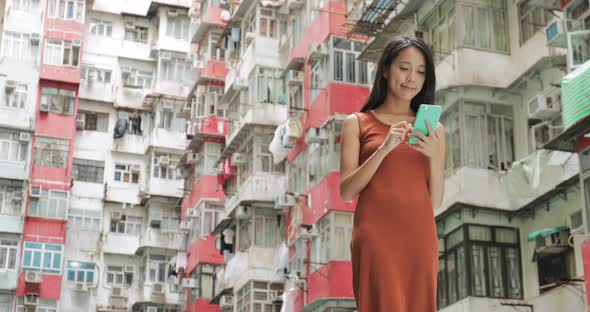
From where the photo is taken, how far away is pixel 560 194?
18734 mm

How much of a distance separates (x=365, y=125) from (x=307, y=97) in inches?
951

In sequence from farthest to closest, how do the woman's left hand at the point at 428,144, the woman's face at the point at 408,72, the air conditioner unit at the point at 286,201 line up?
the air conditioner unit at the point at 286,201, the woman's face at the point at 408,72, the woman's left hand at the point at 428,144

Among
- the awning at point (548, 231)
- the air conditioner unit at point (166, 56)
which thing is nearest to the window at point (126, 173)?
the air conditioner unit at point (166, 56)

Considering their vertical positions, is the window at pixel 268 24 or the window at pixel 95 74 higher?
the window at pixel 95 74

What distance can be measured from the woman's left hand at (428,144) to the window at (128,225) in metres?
39.0

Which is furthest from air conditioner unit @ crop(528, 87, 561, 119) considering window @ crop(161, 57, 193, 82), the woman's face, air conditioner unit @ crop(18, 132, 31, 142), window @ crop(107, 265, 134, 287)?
window @ crop(161, 57, 193, 82)

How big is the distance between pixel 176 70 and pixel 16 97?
7321 millimetres

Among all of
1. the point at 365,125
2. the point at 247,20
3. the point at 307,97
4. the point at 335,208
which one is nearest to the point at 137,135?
the point at 247,20

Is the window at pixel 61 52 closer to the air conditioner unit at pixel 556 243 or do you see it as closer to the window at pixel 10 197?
the window at pixel 10 197

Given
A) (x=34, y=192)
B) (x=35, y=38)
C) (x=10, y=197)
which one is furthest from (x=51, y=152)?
(x=35, y=38)

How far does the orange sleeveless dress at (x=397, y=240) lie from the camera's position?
4508mm

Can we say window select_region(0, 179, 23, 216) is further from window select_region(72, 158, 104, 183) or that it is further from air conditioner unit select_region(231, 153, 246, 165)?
air conditioner unit select_region(231, 153, 246, 165)

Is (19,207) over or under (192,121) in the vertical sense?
under

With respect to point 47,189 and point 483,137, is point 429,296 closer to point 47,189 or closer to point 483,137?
point 483,137
